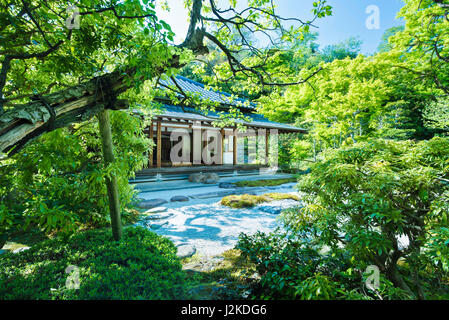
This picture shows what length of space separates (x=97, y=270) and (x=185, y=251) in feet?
4.22

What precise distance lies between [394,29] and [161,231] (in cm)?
2637

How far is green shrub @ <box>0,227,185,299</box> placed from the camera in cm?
174

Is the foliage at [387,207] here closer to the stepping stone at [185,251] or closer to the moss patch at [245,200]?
the stepping stone at [185,251]

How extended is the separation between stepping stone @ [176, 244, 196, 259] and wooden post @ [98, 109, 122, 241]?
93cm

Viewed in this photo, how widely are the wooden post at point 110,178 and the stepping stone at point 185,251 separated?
36.7 inches

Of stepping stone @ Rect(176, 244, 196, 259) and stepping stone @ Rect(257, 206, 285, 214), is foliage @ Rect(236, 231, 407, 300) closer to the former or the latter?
stepping stone @ Rect(176, 244, 196, 259)

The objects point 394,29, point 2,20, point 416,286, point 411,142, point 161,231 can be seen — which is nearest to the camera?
point 416,286

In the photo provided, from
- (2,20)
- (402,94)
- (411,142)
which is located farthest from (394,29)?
(2,20)

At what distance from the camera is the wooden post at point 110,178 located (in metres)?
2.51

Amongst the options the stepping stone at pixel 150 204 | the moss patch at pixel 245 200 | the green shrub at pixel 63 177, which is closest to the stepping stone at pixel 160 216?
the stepping stone at pixel 150 204

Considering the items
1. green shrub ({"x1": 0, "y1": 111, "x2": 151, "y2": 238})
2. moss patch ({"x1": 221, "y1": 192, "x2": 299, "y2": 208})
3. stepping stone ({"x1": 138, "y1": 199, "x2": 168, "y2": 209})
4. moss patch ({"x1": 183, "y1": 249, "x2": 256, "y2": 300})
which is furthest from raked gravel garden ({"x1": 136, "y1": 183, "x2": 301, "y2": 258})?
green shrub ({"x1": 0, "y1": 111, "x2": 151, "y2": 238})

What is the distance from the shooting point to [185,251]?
9.98 feet

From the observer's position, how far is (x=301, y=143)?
→ 13.8 m
